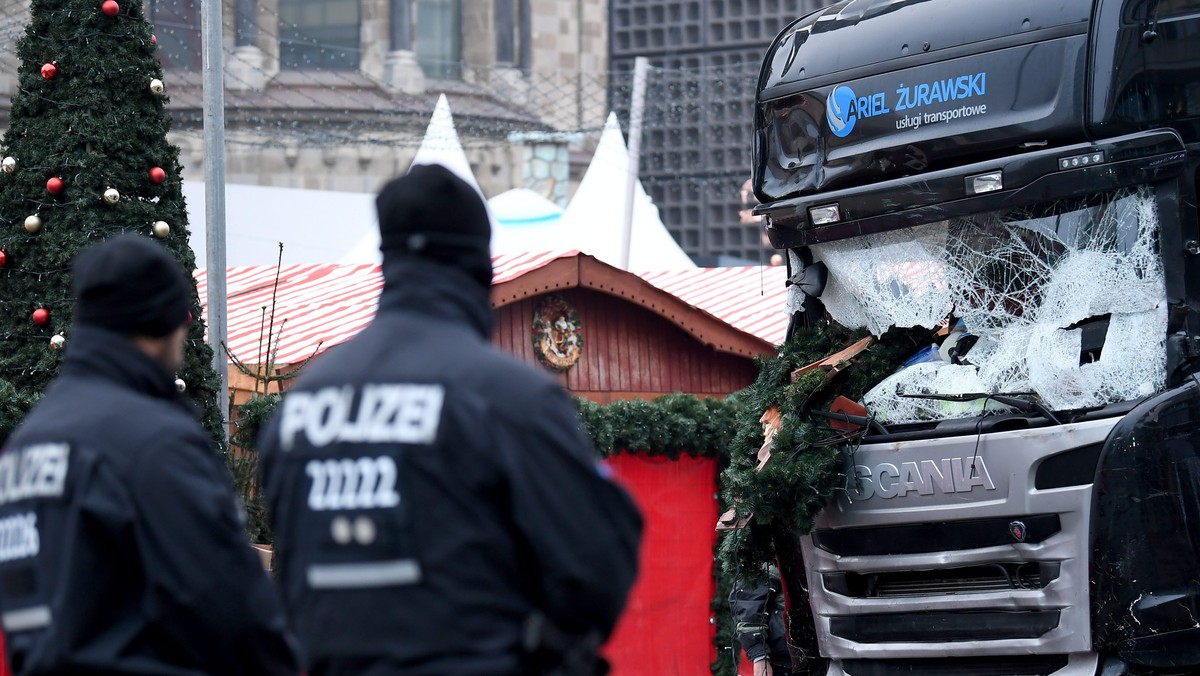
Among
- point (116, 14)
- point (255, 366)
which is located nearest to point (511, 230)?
point (255, 366)

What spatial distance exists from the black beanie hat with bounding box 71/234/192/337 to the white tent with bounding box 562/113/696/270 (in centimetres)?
1501

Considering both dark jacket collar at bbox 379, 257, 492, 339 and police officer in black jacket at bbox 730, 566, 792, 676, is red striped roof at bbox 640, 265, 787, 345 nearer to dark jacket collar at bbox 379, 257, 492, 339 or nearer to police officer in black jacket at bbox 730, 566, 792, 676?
police officer in black jacket at bbox 730, 566, 792, 676

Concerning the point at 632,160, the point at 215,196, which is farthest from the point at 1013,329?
the point at 632,160

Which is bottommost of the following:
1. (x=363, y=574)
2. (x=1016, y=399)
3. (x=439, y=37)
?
(x=363, y=574)

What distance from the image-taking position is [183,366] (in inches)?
337

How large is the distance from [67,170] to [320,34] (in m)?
24.5

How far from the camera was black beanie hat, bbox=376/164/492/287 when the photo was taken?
3.44 meters

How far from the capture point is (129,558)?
364 cm

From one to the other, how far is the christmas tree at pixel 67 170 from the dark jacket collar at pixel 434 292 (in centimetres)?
528

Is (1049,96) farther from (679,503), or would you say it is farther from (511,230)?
(511,230)

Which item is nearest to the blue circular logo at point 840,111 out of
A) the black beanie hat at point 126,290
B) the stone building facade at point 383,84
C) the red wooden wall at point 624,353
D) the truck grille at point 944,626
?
the truck grille at point 944,626

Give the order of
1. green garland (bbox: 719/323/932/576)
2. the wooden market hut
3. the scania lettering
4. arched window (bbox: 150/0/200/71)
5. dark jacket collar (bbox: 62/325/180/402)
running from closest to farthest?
1. dark jacket collar (bbox: 62/325/180/402)
2. the scania lettering
3. green garland (bbox: 719/323/932/576)
4. the wooden market hut
5. arched window (bbox: 150/0/200/71)

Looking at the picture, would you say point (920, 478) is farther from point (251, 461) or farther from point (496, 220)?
point (496, 220)

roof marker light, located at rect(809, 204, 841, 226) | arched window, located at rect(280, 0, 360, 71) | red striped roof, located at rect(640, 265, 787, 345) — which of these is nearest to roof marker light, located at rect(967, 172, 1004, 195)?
roof marker light, located at rect(809, 204, 841, 226)
